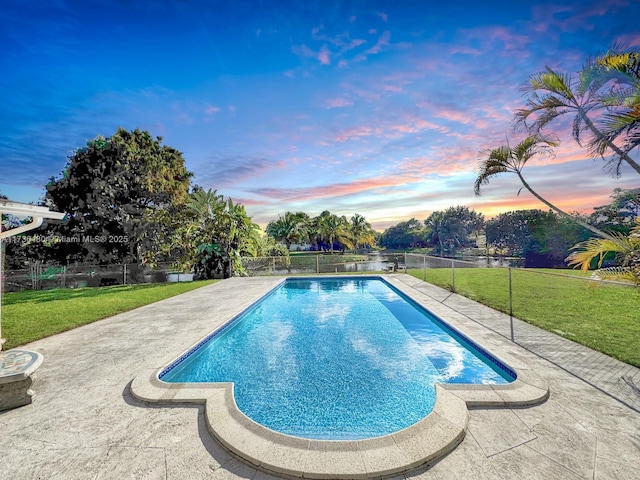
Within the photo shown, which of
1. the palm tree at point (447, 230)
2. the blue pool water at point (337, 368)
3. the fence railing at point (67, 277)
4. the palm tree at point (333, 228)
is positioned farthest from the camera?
the palm tree at point (447, 230)

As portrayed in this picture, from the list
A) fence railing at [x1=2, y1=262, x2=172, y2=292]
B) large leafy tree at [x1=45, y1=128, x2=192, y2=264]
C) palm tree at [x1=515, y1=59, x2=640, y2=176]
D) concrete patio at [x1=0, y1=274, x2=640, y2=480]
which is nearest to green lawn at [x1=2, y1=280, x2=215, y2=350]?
concrete patio at [x1=0, y1=274, x2=640, y2=480]

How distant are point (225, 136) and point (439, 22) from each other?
35.1 feet

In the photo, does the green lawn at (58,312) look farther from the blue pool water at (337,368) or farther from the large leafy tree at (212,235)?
the large leafy tree at (212,235)

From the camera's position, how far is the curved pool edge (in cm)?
219

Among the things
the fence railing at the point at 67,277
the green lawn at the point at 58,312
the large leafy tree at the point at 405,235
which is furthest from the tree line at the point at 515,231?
the fence railing at the point at 67,277

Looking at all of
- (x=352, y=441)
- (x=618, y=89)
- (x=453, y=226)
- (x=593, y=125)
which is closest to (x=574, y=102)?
(x=593, y=125)

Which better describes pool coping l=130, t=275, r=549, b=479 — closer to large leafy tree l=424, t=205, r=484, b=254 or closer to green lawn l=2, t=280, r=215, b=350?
green lawn l=2, t=280, r=215, b=350

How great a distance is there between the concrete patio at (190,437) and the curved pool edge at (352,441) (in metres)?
0.08

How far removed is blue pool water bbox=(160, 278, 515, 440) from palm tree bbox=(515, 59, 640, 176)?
693 centimetres

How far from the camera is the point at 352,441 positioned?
2.50 metres

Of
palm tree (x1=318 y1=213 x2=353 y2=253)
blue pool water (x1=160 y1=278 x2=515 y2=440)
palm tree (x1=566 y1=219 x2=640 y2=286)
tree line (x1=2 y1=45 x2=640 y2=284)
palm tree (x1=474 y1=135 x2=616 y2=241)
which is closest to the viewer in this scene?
blue pool water (x1=160 y1=278 x2=515 y2=440)

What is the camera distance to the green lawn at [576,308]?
15.2 ft

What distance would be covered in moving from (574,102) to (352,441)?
11.0m

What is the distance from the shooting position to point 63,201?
17547mm
